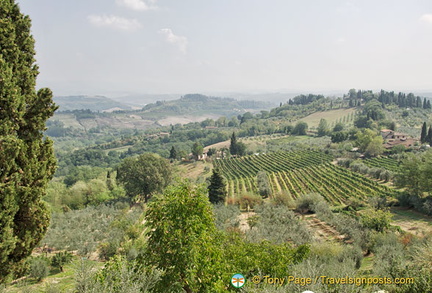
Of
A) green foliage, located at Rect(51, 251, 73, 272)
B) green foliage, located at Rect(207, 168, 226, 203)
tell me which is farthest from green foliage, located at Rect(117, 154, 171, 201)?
green foliage, located at Rect(51, 251, 73, 272)

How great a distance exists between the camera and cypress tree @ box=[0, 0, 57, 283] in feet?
27.0

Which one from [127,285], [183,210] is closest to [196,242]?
[183,210]

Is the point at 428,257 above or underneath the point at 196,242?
underneath

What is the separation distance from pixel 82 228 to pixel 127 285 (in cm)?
2085

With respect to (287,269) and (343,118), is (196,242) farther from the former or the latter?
(343,118)

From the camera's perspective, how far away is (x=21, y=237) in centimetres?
907

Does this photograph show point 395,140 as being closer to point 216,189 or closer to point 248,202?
point 248,202

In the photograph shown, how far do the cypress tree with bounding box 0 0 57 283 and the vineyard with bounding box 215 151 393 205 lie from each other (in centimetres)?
3658

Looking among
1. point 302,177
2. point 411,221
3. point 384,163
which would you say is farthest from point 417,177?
point 384,163

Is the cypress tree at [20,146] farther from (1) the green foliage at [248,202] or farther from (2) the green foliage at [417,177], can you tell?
(2) the green foliage at [417,177]

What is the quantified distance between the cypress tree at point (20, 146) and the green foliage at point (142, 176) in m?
29.6

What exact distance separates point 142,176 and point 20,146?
3138 cm

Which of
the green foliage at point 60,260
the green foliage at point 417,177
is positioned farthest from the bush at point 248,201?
the green foliage at point 60,260
